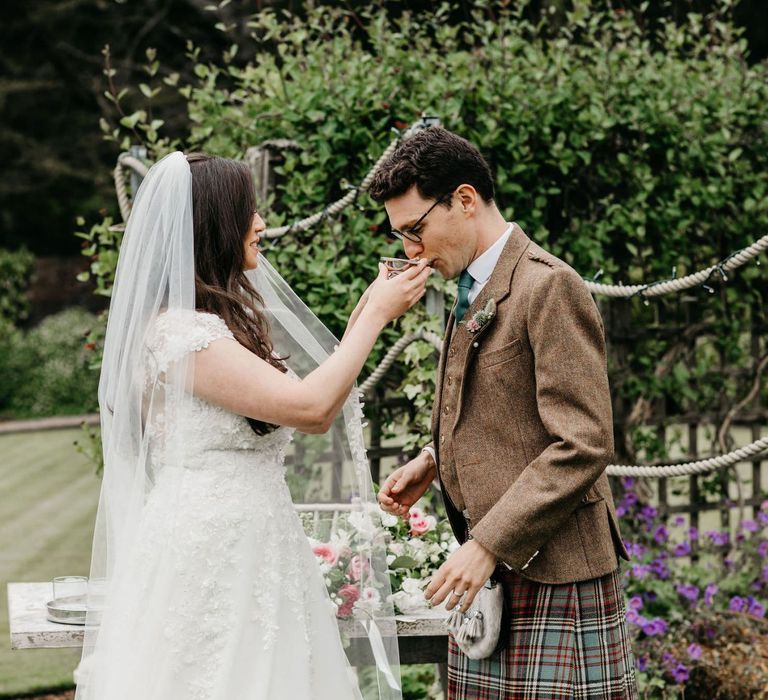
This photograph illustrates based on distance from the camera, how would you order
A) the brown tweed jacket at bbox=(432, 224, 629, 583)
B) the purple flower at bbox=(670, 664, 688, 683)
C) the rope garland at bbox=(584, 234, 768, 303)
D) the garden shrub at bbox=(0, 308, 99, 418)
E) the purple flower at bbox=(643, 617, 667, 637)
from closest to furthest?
the brown tweed jacket at bbox=(432, 224, 629, 583)
the rope garland at bbox=(584, 234, 768, 303)
the purple flower at bbox=(670, 664, 688, 683)
the purple flower at bbox=(643, 617, 667, 637)
the garden shrub at bbox=(0, 308, 99, 418)

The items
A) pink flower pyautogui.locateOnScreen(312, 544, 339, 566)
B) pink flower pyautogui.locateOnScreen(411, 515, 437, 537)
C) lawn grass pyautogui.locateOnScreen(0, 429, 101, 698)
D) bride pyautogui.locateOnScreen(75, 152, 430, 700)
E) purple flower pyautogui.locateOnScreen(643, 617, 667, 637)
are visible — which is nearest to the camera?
bride pyautogui.locateOnScreen(75, 152, 430, 700)

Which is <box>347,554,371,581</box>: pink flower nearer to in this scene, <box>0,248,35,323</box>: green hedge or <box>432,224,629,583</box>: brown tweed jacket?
<box>432,224,629,583</box>: brown tweed jacket

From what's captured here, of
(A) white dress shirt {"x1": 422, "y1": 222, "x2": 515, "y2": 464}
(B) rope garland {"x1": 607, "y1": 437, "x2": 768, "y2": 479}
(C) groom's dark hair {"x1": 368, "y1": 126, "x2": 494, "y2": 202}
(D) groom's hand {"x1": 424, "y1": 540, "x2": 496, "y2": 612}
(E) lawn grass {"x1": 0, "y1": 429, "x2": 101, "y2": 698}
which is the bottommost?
→ (E) lawn grass {"x1": 0, "y1": 429, "x2": 101, "y2": 698}

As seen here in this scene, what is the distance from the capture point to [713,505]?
17.8ft

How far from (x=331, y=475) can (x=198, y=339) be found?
1.68 m

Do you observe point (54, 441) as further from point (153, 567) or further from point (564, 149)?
point (153, 567)

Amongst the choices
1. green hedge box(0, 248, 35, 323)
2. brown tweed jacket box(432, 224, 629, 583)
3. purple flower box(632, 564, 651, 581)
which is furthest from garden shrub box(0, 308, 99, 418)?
brown tweed jacket box(432, 224, 629, 583)

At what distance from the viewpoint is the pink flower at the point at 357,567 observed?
122 inches

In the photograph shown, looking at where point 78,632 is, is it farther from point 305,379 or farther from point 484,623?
point 484,623

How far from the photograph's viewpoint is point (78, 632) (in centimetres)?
325

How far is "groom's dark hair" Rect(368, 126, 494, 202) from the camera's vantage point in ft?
8.02

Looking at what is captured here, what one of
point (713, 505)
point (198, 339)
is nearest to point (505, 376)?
point (198, 339)

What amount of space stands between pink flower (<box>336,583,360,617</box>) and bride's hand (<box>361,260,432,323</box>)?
99 centimetres

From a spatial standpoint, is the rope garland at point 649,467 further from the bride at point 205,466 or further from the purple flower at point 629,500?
the bride at point 205,466
